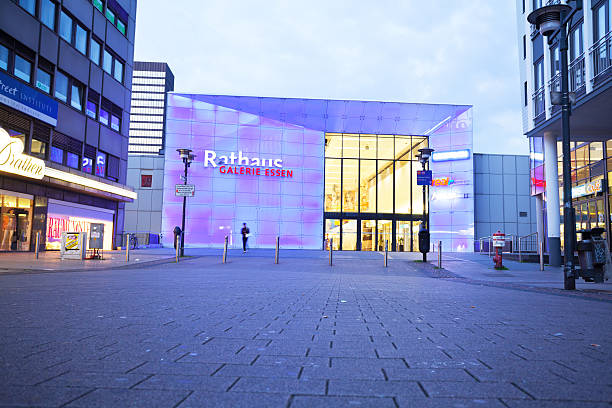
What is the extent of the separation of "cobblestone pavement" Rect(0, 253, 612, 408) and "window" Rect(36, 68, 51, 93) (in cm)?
2031

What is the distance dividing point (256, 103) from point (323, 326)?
36265mm

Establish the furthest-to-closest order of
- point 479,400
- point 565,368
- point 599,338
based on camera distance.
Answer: point 599,338
point 565,368
point 479,400

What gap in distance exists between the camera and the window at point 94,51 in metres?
29.0

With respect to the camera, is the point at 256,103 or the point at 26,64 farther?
the point at 256,103

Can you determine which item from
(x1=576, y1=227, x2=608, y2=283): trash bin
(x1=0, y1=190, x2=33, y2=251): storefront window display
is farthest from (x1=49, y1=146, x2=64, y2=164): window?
(x1=576, y1=227, x2=608, y2=283): trash bin

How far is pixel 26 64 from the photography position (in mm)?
22828

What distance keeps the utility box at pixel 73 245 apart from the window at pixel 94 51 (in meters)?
14.7

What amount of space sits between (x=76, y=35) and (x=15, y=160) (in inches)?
415

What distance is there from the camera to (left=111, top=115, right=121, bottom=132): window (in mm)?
31953

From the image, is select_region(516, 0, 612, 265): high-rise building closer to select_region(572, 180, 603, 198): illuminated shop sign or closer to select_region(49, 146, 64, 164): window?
select_region(572, 180, 603, 198): illuminated shop sign

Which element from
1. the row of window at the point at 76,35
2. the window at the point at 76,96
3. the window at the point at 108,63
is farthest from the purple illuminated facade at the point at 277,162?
the window at the point at 76,96

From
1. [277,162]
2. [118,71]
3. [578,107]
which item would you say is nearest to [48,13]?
[118,71]

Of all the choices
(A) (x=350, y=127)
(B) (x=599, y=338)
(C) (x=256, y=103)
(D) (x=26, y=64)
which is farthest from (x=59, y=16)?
(B) (x=599, y=338)

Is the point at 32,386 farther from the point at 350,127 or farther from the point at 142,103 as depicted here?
the point at 142,103
